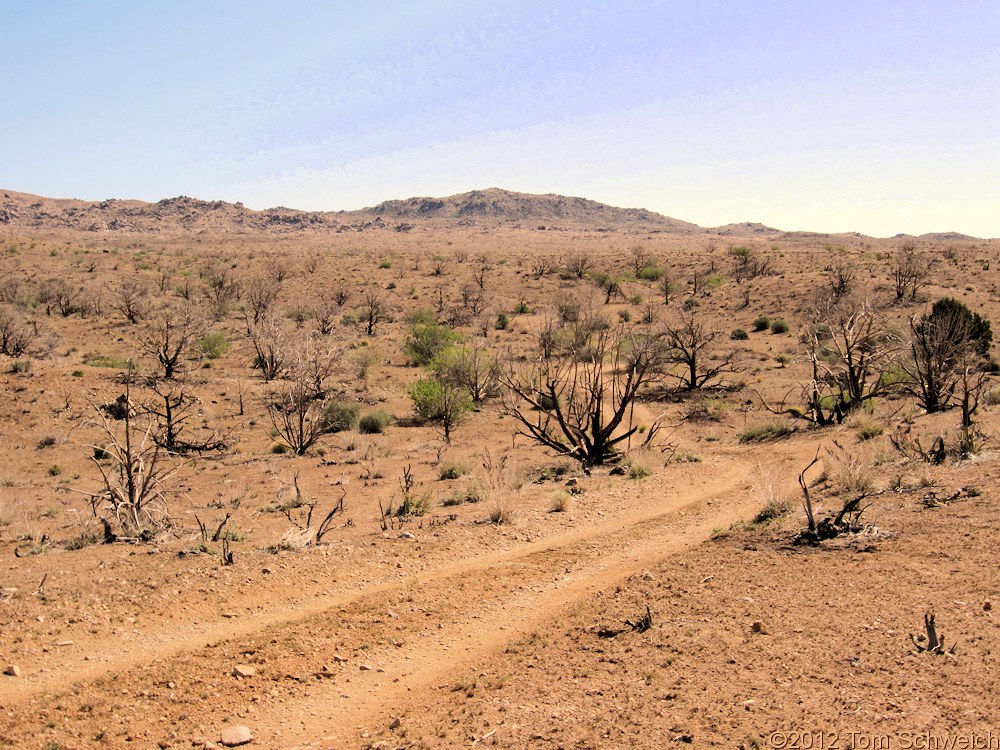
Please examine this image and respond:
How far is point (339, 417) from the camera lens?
25.3m

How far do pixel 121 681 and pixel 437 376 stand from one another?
2355 centimetres

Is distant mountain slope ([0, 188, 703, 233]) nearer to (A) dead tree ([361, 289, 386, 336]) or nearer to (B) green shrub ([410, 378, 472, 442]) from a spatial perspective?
(A) dead tree ([361, 289, 386, 336])

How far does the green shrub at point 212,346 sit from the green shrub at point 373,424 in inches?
502

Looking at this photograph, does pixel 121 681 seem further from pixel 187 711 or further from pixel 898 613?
pixel 898 613

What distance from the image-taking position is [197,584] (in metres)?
7.88

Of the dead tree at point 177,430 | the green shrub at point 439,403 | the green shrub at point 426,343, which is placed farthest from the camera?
the green shrub at point 426,343

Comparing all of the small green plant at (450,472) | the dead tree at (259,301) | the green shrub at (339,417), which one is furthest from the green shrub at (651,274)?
the small green plant at (450,472)

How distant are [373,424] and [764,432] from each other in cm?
1332

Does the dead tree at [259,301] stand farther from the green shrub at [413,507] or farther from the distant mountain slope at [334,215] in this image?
the distant mountain slope at [334,215]

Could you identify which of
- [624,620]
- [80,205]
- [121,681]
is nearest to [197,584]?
[121,681]

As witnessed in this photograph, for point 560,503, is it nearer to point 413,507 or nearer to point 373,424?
point 413,507

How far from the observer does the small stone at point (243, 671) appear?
6141mm

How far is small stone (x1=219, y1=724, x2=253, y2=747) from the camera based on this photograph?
17.4 feet

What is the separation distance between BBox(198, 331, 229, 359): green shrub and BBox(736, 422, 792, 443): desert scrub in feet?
84.4
